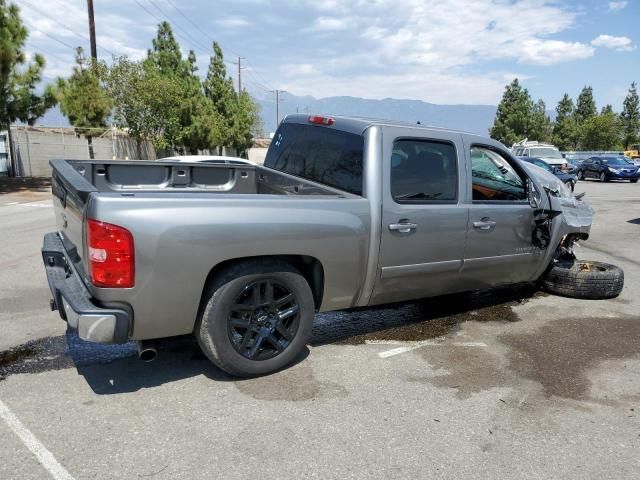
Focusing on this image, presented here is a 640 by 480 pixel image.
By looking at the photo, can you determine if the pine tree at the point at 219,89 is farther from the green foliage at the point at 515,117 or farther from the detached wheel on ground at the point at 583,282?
the green foliage at the point at 515,117

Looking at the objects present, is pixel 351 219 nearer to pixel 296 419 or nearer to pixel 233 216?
pixel 233 216

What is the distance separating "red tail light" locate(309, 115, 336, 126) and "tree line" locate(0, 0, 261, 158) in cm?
1629

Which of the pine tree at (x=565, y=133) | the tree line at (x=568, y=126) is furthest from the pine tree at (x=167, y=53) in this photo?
the pine tree at (x=565, y=133)

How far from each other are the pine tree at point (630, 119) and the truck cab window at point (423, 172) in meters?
75.4

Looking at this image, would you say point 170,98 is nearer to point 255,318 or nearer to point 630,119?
point 255,318

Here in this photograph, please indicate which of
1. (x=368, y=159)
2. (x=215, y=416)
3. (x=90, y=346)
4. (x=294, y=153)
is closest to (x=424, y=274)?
(x=368, y=159)

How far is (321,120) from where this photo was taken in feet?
15.4

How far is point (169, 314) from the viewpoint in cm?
332

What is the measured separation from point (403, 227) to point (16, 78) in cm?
1876

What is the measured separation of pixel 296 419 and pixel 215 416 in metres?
0.50

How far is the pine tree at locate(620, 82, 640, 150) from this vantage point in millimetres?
68625

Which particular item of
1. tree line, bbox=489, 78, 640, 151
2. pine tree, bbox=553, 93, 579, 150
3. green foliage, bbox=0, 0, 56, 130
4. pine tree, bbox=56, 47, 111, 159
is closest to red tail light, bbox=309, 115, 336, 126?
green foliage, bbox=0, 0, 56, 130

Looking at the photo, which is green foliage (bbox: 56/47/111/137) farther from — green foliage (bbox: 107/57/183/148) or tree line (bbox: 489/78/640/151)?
tree line (bbox: 489/78/640/151)

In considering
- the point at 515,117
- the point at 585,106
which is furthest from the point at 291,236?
the point at 585,106
